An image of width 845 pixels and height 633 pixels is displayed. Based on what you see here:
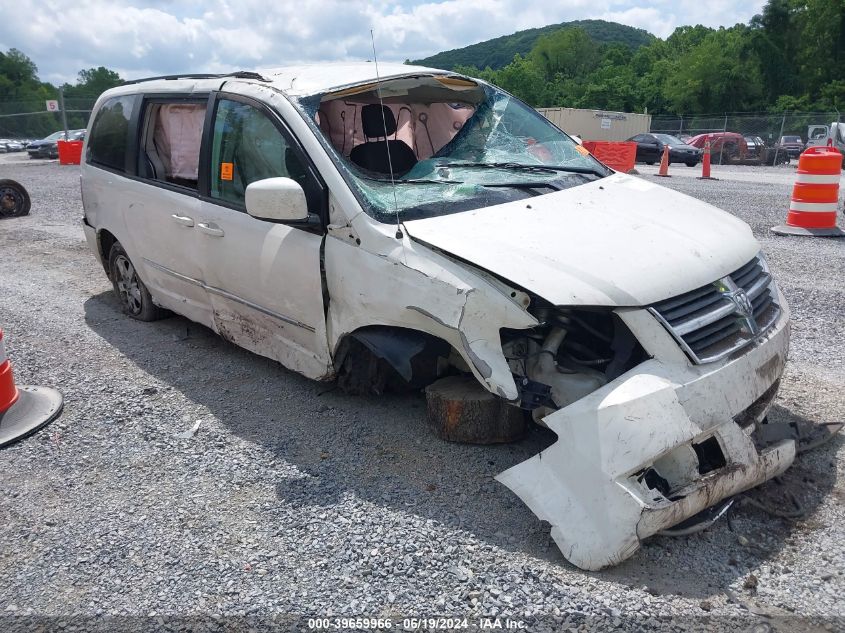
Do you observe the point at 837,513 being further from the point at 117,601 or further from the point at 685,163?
the point at 685,163

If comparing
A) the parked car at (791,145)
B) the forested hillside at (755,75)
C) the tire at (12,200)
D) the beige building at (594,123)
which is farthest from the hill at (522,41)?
the tire at (12,200)

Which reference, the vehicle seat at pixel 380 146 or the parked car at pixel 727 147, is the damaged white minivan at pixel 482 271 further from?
the parked car at pixel 727 147

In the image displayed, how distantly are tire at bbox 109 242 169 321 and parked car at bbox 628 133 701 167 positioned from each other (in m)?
24.4

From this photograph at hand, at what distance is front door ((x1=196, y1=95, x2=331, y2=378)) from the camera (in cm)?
380

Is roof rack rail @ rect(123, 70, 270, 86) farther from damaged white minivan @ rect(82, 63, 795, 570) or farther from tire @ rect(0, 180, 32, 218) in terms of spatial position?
tire @ rect(0, 180, 32, 218)

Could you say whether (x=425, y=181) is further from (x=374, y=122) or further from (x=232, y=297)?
(x=232, y=297)

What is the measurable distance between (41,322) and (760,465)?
566cm

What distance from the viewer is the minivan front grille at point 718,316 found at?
283 centimetres

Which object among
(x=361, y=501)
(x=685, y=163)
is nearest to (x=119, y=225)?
(x=361, y=501)

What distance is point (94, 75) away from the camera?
249 ft

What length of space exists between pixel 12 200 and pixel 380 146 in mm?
9815

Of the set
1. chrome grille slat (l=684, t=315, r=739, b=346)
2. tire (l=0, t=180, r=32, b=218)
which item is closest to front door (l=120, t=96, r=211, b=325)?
chrome grille slat (l=684, t=315, r=739, b=346)

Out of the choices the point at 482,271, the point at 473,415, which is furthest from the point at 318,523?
the point at 482,271

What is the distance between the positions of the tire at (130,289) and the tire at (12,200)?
7.40 metres
